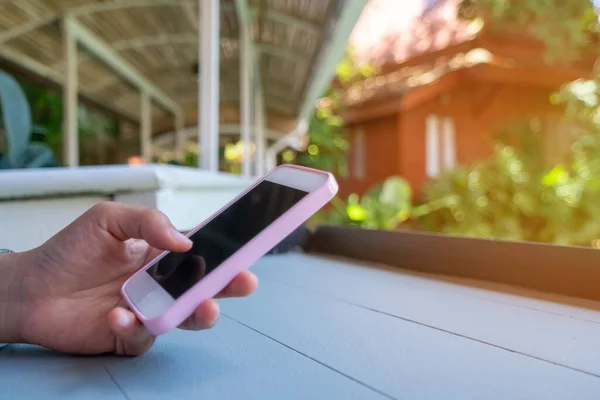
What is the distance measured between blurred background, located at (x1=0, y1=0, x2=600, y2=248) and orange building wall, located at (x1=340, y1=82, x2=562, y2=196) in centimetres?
2

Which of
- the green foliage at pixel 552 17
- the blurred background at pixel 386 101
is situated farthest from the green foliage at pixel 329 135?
the green foliage at pixel 552 17

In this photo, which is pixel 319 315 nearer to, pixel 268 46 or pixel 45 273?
pixel 45 273

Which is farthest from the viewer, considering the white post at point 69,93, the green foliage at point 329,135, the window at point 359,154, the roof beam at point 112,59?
the green foliage at point 329,135

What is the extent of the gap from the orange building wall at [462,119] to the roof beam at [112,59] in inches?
144

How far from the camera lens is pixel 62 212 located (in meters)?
1.51

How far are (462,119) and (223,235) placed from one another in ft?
27.7

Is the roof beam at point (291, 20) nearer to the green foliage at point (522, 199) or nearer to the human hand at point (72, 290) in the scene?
the green foliage at point (522, 199)

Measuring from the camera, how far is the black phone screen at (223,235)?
667mm

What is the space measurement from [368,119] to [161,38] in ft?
15.8

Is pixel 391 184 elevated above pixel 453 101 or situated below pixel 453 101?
below

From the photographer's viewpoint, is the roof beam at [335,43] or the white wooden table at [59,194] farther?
the roof beam at [335,43]

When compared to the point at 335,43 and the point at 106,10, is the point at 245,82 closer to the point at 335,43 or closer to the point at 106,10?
the point at 335,43

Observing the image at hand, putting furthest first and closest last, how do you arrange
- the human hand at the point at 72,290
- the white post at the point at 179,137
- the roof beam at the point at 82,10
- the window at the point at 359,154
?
the window at the point at 359,154 → the white post at the point at 179,137 → the roof beam at the point at 82,10 → the human hand at the point at 72,290

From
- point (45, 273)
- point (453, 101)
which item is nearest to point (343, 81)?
point (453, 101)
